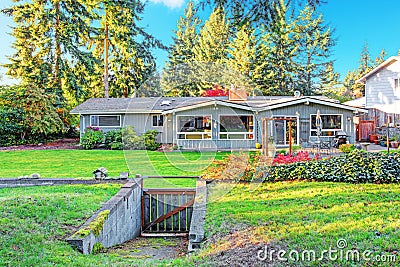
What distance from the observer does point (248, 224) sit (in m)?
5.31

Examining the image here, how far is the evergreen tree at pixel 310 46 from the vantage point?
116ft

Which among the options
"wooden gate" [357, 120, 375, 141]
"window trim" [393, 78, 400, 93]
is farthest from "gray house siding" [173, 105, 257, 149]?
"window trim" [393, 78, 400, 93]

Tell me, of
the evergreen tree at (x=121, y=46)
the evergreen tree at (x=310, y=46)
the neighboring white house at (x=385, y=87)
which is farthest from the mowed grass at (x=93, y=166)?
the evergreen tree at (x=310, y=46)

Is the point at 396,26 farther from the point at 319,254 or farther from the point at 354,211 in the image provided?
the point at 319,254

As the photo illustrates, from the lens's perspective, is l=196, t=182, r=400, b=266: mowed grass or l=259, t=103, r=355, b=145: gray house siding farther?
l=259, t=103, r=355, b=145: gray house siding

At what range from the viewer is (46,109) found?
21.7m

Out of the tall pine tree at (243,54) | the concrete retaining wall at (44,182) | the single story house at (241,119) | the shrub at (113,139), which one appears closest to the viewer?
the concrete retaining wall at (44,182)

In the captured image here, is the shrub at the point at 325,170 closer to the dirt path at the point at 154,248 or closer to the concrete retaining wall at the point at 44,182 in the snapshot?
the dirt path at the point at 154,248

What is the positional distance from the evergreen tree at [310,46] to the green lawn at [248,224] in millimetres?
29711

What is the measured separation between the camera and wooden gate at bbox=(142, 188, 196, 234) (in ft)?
26.9

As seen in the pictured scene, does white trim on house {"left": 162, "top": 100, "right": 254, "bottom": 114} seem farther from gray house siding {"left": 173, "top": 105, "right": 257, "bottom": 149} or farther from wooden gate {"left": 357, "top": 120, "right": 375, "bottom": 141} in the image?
wooden gate {"left": 357, "top": 120, "right": 375, "bottom": 141}

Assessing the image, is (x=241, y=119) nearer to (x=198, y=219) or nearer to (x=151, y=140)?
(x=151, y=140)

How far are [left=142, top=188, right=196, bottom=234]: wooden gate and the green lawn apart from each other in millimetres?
846

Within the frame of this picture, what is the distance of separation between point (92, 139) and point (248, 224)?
16.4 m
